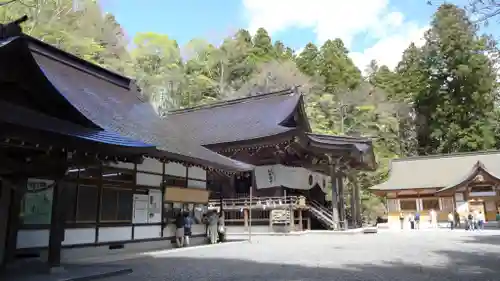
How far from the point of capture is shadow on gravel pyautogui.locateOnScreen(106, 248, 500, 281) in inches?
270

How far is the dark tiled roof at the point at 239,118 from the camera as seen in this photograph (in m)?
21.6

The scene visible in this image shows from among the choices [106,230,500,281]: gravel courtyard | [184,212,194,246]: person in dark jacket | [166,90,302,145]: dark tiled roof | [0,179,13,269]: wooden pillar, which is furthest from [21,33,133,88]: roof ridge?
[106,230,500,281]: gravel courtyard

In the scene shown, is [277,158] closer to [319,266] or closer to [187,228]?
[187,228]

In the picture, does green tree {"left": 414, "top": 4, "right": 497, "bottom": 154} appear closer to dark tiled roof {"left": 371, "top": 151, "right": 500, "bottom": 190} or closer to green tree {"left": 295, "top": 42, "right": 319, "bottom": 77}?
dark tiled roof {"left": 371, "top": 151, "right": 500, "bottom": 190}

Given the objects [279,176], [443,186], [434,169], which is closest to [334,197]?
[279,176]

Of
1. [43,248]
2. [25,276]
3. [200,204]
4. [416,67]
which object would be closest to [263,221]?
[200,204]

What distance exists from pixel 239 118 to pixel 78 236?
15.5m

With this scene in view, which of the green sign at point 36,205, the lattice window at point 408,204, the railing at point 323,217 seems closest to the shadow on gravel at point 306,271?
the green sign at point 36,205

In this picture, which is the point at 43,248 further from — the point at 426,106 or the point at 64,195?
the point at 426,106

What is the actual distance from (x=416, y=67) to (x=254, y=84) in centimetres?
2803

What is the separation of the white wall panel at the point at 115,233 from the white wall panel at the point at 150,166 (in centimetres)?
190

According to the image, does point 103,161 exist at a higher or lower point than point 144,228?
higher

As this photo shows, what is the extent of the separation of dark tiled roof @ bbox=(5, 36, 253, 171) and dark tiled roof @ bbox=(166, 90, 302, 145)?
178 inches

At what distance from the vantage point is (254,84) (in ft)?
141
